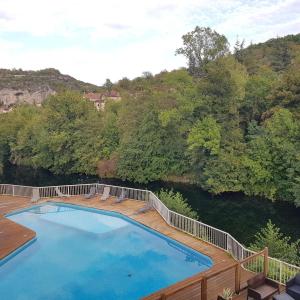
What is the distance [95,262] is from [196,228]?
13.8 feet

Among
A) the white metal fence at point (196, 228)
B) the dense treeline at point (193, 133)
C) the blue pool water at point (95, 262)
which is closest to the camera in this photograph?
the white metal fence at point (196, 228)

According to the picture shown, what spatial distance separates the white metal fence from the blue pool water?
1.04 meters

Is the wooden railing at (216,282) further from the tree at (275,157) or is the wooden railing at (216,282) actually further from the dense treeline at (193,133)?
the tree at (275,157)

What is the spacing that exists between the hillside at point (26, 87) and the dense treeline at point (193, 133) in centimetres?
6483

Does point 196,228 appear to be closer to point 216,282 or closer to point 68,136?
point 216,282

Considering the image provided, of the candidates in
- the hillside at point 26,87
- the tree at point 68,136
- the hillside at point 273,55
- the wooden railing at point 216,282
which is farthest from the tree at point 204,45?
the hillside at point 26,87

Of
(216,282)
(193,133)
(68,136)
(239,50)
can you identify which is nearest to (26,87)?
(239,50)

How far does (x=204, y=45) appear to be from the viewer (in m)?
37.2

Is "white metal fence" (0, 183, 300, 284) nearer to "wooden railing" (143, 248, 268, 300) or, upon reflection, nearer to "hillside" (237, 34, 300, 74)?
"wooden railing" (143, 248, 268, 300)

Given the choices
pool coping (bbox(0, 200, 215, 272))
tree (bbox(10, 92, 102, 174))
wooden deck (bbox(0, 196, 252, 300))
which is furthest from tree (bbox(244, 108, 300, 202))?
tree (bbox(10, 92, 102, 174))

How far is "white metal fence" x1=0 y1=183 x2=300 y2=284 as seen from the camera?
9.67 meters

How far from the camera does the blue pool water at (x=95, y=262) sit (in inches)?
432

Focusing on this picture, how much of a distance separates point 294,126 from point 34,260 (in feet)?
64.9

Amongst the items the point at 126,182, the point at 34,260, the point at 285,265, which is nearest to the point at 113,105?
the point at 126,182
